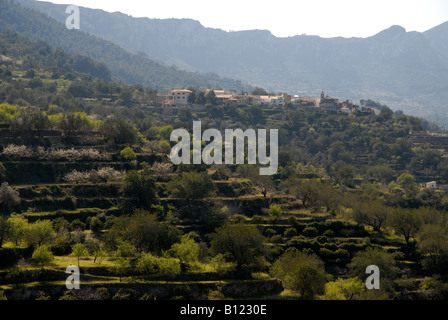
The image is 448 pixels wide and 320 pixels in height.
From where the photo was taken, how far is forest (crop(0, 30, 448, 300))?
128 feet

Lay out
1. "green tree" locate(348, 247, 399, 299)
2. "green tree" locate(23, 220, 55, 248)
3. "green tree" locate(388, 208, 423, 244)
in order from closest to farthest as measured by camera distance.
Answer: "green tree" locate(23, 220, 55, 248), "green tree" locate(348, 247, 399, 299), "green tree" locate(388, 208, 423, 244)

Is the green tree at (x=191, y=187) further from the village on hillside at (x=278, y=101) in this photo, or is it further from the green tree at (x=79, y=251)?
the village on hillside at (x=278, y=101)

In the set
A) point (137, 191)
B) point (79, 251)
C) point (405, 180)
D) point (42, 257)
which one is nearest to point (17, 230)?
point (42, 257)

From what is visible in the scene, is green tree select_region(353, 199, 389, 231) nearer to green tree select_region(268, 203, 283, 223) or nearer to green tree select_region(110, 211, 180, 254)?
green tree select_region(268, 203, 283, 223)

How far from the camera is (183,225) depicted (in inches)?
2149

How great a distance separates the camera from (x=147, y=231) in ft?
141

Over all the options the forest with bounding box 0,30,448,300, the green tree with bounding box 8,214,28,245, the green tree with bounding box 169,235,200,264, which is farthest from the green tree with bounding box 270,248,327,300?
the green tree with bounding box 8,214,28,245

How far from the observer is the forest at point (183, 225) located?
38906 mm

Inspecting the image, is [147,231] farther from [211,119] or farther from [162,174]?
[211,119]

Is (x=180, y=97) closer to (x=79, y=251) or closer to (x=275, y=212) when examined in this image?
(x=275, y=212)

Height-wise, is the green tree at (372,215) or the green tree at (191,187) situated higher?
the green tree at (191,187)

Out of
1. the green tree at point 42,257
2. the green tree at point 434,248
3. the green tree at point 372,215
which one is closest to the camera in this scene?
the green tree at point 42,257

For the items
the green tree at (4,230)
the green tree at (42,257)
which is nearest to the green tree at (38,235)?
the green tree at (4,230)

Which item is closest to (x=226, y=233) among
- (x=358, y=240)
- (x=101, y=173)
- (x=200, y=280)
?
(x=200, y=280)
